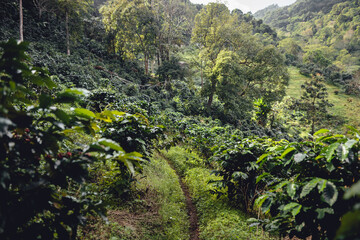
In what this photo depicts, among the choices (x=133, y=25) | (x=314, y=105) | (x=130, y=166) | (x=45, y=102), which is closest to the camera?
(x=45, y=102)

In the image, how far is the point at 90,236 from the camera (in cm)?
265

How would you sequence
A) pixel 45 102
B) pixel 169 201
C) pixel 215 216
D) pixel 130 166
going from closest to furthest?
pixel 45 102 < pixel 130 166 < pixel 215 216 < pixel 169 201

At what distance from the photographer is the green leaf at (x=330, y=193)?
1749mm

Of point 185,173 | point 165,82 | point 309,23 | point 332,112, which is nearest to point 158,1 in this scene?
point 165,82

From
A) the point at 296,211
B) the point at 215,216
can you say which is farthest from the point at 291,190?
the point at 215,216

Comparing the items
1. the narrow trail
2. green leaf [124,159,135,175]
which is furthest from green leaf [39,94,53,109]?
the narrow trail

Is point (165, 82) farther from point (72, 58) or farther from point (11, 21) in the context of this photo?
point (11, 21)

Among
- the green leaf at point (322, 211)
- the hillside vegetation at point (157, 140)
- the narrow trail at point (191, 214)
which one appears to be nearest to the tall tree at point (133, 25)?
the hillside vegetation at point (157, 140)

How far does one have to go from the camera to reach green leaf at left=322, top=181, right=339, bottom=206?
175 centimetres

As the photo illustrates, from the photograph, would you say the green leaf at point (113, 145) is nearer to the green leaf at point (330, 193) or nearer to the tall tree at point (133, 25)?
the green leaf at point (330, 193)

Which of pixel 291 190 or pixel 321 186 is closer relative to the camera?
pixel 321 186

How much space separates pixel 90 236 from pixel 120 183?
2.88ft

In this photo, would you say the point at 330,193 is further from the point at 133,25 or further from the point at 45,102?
the point at 133,25

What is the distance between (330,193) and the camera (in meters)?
1.79
